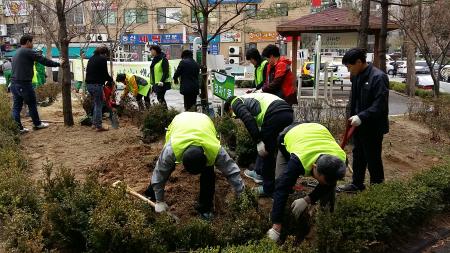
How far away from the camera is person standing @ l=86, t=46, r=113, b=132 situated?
7539 millimetres

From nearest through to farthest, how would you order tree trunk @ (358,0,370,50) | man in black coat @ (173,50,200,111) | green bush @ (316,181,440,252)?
green bush @ (316,181,440,252)
tree trunk @ (358,0,370,50)
man in black coat @ (173,50,200,111)

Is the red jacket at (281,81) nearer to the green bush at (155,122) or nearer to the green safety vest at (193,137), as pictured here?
the green bush at (155,122)

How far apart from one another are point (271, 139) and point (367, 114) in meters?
0.96

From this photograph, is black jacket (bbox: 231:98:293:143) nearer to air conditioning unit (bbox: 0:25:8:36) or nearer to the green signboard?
the green signboard

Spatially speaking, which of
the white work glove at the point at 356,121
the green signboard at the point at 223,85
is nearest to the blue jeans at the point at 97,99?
the green signboard at the point at 223,85

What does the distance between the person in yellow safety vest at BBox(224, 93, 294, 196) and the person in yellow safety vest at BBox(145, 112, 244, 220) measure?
38 cm

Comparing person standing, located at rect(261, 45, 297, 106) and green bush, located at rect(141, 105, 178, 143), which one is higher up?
person standing, located at rect(261, 45, 297, 106)

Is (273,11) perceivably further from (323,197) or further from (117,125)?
(323,197)

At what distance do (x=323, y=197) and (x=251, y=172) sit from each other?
1.37 meters

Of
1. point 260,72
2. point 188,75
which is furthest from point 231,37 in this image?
point 260,72

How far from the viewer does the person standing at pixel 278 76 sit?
5.86 metres

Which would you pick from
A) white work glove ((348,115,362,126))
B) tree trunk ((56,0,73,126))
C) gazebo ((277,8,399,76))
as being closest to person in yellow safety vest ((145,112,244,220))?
white work glove ((348,115,362,126))

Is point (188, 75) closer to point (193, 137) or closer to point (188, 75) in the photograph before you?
point (188, 75)

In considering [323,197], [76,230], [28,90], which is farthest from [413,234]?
[28,90]
